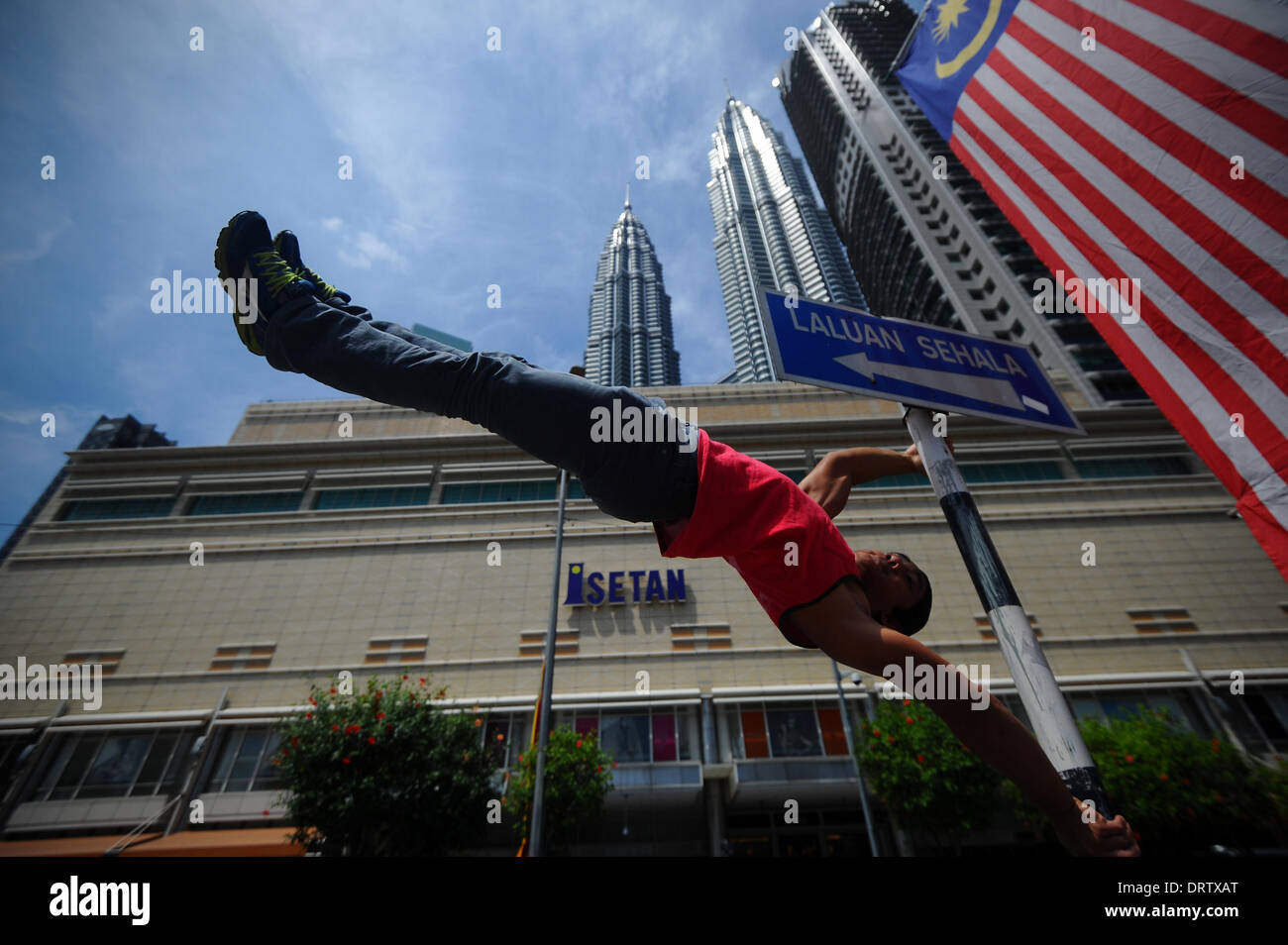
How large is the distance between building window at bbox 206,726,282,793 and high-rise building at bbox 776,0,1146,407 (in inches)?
1471

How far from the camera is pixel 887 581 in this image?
273 centimetres

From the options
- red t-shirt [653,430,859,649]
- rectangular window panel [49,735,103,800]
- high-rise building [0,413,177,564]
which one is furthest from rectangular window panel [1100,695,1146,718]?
high-rise building [0,413,177,564]

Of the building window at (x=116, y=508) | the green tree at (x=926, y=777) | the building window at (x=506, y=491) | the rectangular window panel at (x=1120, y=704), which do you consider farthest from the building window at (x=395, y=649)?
the rectangular window panel at (x=1120, y=704)

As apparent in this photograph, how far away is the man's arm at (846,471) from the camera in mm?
3174

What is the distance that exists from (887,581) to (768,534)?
798 mm

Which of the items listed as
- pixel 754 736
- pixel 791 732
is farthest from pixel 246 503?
pixel 791 732

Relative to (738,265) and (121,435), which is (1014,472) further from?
(738,265)

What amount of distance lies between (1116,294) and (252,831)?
2631cm

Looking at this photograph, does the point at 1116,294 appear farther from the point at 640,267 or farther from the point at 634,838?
the point at 640,267

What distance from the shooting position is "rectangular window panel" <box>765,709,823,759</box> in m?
19.8

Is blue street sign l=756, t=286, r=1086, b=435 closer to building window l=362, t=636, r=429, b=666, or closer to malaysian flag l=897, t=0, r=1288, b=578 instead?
malaysian flag l=897, t=0, r=1288, b=578

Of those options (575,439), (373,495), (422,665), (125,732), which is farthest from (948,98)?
(125,732)

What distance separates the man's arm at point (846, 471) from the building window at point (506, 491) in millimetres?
23520

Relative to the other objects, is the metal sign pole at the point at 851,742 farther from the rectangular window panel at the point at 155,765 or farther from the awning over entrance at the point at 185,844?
the rectangular window panel at the point at 155,765
